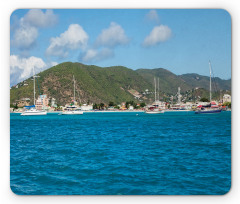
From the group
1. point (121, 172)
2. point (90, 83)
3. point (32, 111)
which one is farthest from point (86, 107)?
point (121, 172)

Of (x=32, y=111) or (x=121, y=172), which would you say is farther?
(x=32, y=111)

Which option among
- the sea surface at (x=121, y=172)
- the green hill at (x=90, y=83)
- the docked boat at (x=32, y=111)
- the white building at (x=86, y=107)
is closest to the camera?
the sea surface at (x=121, y=172)

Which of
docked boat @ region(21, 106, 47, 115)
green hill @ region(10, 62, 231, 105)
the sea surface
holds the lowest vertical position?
the sea surface

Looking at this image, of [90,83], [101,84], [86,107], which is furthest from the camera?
[101,84]

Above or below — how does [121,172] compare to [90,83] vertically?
below

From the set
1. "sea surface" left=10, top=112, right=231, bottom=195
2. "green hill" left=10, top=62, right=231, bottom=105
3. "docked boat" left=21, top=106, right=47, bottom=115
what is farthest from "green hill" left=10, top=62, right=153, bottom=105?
"sea surface" left=10, top=112, right=231, bottom=195

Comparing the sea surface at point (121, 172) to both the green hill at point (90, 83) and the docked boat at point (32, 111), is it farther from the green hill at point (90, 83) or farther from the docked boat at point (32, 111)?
the green hill at point (90, 83)

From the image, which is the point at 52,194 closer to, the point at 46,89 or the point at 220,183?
the point at 220,183

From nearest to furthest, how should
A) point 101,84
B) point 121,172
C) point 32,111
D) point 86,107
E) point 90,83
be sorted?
1. point 121,172
2. point 32,111
3. point 86,107
4. point 90,83
5. point 101,84

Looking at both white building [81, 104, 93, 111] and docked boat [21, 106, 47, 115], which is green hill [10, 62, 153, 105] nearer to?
white building [81, 104, 93, 111]

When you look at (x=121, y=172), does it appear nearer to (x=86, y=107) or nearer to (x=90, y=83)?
(x=86, y=107)

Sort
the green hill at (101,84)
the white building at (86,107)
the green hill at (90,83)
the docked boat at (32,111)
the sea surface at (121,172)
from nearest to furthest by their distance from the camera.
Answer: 1. the sea surface at (121,172)
2. the docked boat at (32,111)
3. the green hill at (90,83)
4. the green hill at (101,84)
5. the white building at (86,107)

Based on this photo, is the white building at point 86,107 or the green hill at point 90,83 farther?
the white building at point 86,107

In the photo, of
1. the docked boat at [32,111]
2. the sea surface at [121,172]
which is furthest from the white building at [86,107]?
the sea surface at [121,172]
